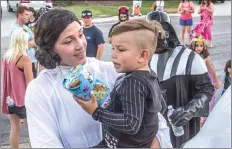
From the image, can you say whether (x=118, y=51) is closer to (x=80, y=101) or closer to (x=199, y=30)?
(x=80, y=101)

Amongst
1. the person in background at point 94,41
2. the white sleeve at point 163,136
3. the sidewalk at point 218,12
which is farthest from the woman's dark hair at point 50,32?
the sidewalk at point 218,12

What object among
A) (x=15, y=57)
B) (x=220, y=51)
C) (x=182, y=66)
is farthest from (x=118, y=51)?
(x=220, y=51)

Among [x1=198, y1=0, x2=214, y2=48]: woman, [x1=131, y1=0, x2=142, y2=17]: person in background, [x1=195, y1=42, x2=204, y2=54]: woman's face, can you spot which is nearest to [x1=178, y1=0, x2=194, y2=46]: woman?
[x1=198, y1=0, x2=214, y2=48]: woman

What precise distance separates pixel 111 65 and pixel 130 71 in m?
0.24

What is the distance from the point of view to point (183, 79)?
3.21 meters

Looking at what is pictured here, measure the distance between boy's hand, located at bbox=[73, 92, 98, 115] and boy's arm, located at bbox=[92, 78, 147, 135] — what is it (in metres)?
0.02

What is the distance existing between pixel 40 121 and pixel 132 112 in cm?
40

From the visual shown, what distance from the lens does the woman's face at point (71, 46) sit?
2.02 m

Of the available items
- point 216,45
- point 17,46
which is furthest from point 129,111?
point 216,45

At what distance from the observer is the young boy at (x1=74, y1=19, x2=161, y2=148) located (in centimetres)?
191

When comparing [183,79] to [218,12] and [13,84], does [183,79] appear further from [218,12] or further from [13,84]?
[218,12]

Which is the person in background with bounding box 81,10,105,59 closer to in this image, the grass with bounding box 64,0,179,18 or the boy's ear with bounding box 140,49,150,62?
the boy's ear with bounding box 140,49,150,62

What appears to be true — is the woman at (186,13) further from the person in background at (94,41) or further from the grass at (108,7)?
the grass at (108,7)

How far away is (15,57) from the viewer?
5.28m
